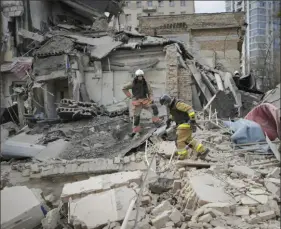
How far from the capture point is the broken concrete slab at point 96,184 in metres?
3.84

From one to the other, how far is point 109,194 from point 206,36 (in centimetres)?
2083

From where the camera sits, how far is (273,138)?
5.95 meters

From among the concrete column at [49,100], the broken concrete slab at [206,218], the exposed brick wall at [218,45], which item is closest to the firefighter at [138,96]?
the concrete column at [49,100]

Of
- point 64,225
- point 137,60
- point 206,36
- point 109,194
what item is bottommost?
point 64,225

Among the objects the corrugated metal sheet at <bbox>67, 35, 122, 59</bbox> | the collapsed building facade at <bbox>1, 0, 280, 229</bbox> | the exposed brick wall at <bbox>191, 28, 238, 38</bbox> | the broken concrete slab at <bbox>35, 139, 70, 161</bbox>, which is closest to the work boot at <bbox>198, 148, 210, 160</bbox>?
the collapsed building facade at <bbox>1, 0, 280, 229</bbox>

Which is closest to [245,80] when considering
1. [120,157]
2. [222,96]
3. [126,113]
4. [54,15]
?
[222,96]

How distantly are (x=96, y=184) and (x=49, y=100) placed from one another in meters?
7.27

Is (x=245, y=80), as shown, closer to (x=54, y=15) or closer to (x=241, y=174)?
(x=54, y=15)

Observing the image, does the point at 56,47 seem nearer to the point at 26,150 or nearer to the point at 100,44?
the point at 100,44

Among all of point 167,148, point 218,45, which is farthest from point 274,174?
point 218,45

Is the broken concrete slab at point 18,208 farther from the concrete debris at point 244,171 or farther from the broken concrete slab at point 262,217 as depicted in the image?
the concrete debris at point 244,171

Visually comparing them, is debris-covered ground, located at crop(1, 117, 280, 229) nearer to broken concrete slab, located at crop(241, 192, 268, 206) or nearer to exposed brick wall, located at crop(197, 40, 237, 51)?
broken concrete slab, located at crop(241, 192, 268, 206)

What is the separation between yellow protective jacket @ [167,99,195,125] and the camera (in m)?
5.73

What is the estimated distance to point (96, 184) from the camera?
407cm
